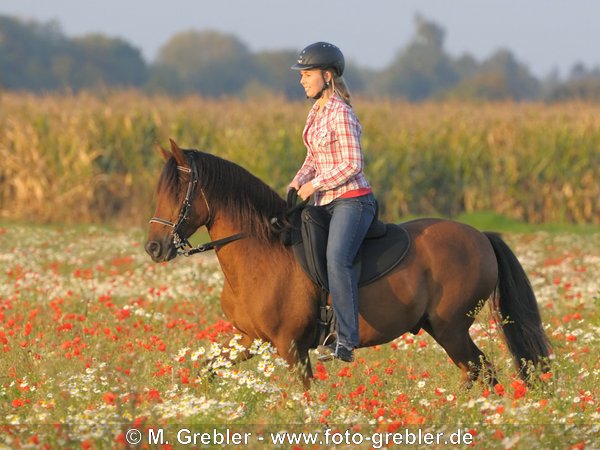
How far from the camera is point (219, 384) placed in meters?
7.38

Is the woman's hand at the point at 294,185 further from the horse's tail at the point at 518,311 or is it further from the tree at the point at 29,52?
the tree at the point at 29,52

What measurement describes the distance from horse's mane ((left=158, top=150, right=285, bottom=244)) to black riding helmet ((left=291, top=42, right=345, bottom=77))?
931 millimetres

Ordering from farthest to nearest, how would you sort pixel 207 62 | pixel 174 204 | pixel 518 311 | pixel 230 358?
1. pixel 207 62
2. pixel 518 311
3. pixel 230 358
4. pixel 174 204

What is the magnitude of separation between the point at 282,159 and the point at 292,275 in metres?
17.0

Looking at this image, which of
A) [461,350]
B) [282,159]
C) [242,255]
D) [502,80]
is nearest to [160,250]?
[242,255]

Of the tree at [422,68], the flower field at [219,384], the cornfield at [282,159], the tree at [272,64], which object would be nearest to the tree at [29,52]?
the tree at [272,64]

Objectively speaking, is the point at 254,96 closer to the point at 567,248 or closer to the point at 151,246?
the point at 567,248

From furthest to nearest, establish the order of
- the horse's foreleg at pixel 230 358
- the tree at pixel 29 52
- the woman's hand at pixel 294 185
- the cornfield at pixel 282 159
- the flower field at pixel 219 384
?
the tree at pixel 29 52 → the cornfield at pixel 282 159 → the woman's hand at pixel 294 185 → the horse's foreleg at pixel 230 358 → the flower field at pixel 219 384

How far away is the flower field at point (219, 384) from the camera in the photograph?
19.6ft

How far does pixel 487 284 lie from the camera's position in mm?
8773

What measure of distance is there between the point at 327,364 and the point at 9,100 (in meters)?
21.7

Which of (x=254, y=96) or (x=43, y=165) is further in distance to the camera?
(x=254, y=96)

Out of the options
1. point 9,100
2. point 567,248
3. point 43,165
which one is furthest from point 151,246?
point 9,100

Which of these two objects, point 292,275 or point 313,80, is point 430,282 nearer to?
point 292,275
